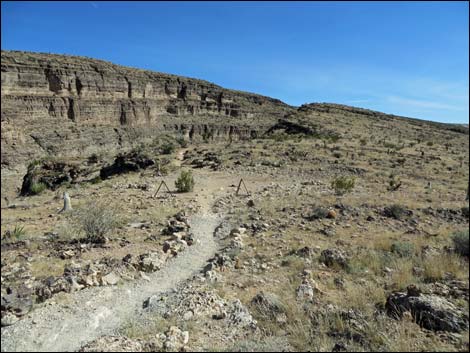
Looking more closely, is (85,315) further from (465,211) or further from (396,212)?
(465,211)

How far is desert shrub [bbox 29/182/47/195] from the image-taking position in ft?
63.7

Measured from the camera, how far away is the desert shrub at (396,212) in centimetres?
1027

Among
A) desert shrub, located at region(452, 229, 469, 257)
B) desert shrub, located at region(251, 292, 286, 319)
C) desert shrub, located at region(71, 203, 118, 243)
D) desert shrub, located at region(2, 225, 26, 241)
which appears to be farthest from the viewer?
desert shrub, located at region(71, 203, 118, 243)

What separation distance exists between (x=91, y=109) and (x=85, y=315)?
44950mm

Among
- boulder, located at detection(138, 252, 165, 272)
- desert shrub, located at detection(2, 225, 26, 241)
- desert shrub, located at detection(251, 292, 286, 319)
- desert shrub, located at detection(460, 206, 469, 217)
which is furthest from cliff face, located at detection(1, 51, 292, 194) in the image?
desert shrub, located at detection(460, 206, 469, 217)

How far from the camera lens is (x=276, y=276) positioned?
20.8 feet

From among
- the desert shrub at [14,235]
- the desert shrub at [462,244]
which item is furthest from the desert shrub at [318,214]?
the desert shrub at [14,235]

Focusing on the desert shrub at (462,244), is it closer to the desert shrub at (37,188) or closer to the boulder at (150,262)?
the boulder at (150,262)

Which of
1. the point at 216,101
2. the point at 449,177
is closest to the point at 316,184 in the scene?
the point at 449,177

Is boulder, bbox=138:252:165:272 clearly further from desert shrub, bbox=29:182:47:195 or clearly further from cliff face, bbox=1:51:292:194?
cliff face, bbox=1:51:292:194

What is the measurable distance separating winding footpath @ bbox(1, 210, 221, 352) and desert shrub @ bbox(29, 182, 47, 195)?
651 inches

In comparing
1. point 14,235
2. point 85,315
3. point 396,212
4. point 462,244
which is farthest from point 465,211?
point 14,235

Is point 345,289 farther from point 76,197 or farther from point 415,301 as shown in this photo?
point 76,197

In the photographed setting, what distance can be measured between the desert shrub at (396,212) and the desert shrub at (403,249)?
132 inches
